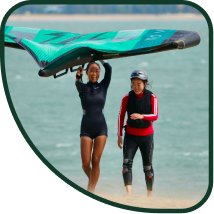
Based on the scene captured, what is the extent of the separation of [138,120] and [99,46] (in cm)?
101

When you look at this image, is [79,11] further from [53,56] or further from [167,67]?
[53,56]

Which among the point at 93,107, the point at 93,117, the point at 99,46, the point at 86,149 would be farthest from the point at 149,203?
the point at 99,46

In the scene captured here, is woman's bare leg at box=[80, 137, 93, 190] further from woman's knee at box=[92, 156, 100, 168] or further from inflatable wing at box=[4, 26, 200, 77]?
inflatable wing at box=[4, 26, 200, 77]

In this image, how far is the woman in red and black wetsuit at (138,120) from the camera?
21.5ft

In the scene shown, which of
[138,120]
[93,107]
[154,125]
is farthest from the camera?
[154,125]

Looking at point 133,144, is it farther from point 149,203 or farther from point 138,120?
point 149,203

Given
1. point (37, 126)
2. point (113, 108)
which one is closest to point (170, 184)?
point (113, 108)

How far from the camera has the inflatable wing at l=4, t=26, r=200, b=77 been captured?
20.0 ft

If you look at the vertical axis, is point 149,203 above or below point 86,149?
below

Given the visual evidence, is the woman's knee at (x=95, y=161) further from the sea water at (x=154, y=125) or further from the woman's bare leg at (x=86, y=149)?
the sea water at (x=154, y=125)

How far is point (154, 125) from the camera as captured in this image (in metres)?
27.6

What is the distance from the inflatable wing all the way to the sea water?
8.11 meters

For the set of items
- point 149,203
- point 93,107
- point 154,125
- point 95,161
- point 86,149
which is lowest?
point 149,203

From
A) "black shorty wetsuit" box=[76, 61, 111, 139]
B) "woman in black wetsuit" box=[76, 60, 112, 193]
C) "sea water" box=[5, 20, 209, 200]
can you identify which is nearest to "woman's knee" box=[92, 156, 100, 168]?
"woman in black wetsuit" box=[76, 60, 112, 193]
